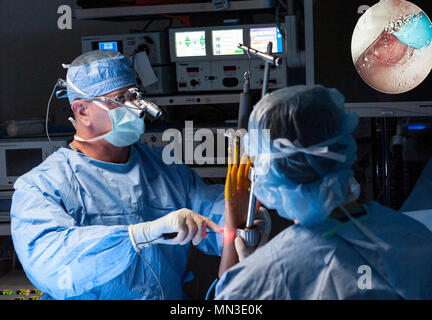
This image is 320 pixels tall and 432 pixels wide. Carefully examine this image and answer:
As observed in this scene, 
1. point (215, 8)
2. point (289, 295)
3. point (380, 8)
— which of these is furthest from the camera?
point (215, 8)

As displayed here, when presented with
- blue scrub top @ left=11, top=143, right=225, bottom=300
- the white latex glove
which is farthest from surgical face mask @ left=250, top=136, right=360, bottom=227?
blue scrub top @ left=11, top=143, right=225, bottom=300

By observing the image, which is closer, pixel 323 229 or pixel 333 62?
pixel 323 229

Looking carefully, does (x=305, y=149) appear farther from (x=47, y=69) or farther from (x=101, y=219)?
(x=47, y=69)

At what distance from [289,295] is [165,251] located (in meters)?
0.78

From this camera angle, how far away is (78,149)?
182 centimetres

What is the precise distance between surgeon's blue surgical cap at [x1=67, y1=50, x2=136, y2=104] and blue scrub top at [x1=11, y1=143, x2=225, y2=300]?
220 millimetres

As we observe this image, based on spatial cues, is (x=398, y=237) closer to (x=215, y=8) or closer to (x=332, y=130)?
(x=332, y=130)

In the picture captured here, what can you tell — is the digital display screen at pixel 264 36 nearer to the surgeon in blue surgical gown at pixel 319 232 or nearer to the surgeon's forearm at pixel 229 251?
the surgeon's forearm at pixel 229 251

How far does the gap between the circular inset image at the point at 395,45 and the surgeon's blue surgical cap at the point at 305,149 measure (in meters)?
0.57

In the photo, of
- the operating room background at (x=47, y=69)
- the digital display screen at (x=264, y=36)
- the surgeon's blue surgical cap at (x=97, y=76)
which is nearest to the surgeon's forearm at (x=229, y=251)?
the surgeon's blue surgical cap at (x=97, y=76)

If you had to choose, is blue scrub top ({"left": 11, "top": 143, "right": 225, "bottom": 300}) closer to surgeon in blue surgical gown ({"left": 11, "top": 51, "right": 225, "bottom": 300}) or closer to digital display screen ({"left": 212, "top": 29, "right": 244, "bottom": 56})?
surgeon in blue surgical gown ({"left": 11, "top": 51, "right": 225, "bottom": 300})

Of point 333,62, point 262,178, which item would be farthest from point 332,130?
point 333,62

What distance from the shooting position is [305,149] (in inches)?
40.9
